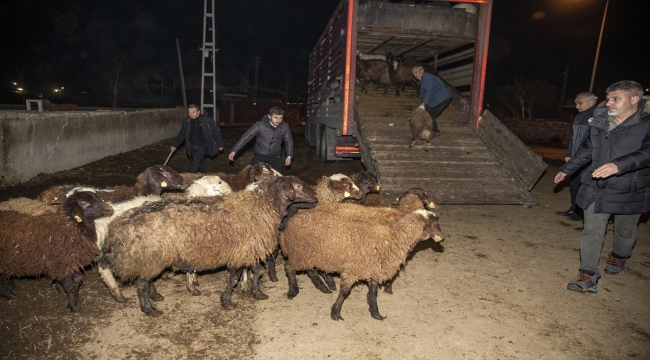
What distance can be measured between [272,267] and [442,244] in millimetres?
2879

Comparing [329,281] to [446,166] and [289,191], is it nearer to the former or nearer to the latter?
[289,191]

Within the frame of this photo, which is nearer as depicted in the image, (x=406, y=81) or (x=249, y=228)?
(x=249, y=228)

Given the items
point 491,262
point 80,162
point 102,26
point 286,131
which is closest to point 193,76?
point 102,26

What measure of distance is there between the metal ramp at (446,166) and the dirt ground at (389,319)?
2061mm

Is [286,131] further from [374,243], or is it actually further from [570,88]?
[570,88]

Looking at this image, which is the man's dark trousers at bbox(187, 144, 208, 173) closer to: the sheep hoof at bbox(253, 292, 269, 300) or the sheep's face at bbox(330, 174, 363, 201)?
the sheep's face at bbox(330, 174, 363, 201)

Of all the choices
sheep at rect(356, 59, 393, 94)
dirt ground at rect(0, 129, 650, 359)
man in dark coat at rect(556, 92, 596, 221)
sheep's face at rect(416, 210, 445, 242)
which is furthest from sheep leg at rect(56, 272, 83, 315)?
sheep at rect(356, 59, 393, 94)

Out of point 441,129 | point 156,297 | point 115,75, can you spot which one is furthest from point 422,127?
point 115,75

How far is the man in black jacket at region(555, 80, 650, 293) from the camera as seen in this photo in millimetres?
3822

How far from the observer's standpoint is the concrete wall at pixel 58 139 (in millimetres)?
7145

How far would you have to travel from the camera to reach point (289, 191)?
410 centimetres

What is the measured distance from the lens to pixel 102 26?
151 feet

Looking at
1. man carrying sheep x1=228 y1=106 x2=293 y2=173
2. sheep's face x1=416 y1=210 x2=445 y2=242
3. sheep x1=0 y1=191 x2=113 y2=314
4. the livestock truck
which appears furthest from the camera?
the livestock truck

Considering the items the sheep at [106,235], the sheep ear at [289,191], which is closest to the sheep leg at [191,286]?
the sheep at [106,235]
